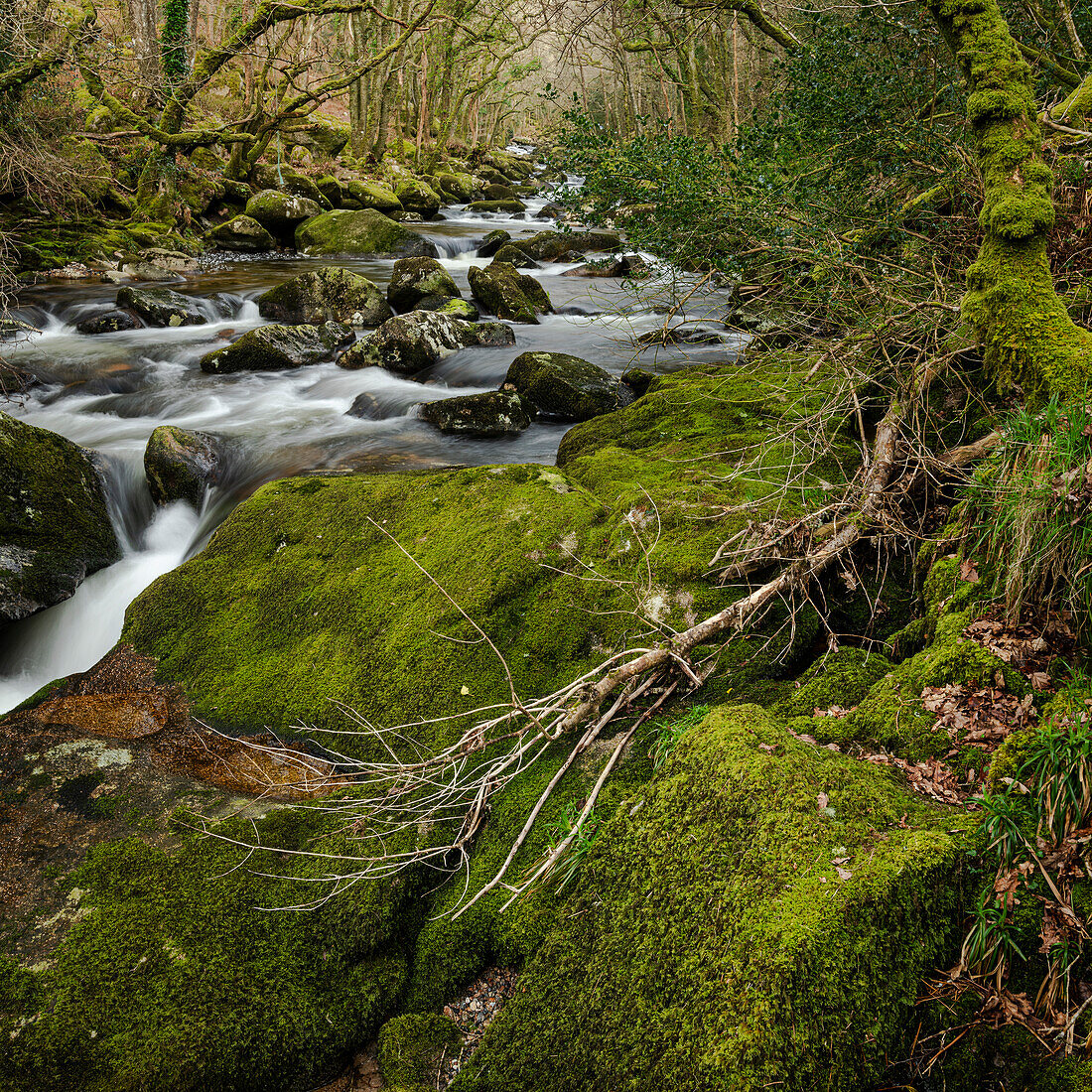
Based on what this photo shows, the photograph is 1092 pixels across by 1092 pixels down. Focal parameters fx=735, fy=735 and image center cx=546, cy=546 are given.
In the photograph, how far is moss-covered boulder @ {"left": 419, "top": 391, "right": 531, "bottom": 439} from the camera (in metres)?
8.73

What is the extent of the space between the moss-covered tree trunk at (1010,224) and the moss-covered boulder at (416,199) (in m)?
25.2

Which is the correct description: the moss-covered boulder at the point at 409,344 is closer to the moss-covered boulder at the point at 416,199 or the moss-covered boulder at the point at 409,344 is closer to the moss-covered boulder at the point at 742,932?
the moss-covered boulder at the point at 742,932

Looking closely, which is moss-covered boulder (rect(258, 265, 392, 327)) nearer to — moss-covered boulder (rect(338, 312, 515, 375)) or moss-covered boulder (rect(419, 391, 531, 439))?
moss-covered boulder (rect(338, 312, 515, 375))

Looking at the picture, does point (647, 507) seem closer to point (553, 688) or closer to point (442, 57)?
point (553, 688)

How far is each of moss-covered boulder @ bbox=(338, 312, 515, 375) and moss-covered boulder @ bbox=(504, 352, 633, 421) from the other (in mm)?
2239

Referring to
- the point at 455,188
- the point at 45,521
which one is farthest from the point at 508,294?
the point at 455,188

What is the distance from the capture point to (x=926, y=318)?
4.45 metres

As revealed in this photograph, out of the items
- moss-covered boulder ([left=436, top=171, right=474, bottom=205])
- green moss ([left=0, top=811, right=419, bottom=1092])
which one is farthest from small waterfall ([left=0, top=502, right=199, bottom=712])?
moss-covered boulder ([left=436, top=171, right=474, bottom=205])

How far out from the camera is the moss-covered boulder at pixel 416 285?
539 inches

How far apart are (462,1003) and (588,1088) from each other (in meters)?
0.79

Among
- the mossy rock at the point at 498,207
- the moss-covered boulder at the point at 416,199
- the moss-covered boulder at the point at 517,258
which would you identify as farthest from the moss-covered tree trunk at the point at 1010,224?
the mossy rock at the point at 498,207

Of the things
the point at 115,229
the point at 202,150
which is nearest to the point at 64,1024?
the point at 115,229

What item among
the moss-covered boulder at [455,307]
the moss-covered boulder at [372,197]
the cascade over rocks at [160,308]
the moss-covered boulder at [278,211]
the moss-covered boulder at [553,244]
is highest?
the moss-covered boulder at [372,197]

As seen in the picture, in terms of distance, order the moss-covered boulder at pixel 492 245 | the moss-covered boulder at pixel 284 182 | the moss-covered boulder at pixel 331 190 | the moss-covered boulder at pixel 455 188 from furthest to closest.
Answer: the moss-covered boulder at pixel 455 188 < the moss-covered boulder at pixel 331 190 < the moss-covered boulder at pixel 284 182 < the moss-covered boulder at pixel 492 245
